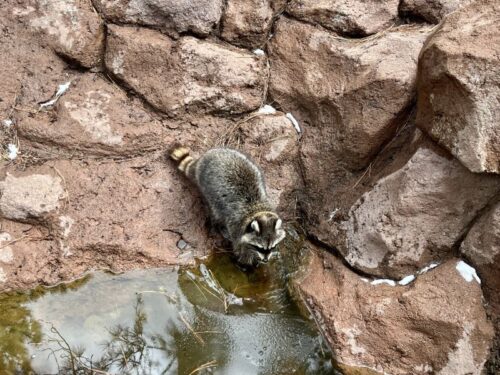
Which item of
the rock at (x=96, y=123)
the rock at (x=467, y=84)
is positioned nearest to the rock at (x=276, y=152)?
the rock at (x=96, y=123)

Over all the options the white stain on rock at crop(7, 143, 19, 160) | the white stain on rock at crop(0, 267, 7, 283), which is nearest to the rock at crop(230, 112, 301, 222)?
the white stain on rock at crop(7, 143, 19, 160)

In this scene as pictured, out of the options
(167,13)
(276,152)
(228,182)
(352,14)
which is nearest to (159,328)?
(228,182)

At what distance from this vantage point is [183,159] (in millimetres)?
4820

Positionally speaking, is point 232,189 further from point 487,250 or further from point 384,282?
point 487,250

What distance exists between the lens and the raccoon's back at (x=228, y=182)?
4.72 metres

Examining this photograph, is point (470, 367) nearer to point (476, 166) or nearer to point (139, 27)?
point (476, 166)

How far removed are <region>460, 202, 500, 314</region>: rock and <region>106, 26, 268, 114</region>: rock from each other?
2.27m

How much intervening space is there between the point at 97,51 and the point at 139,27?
426 millimetres

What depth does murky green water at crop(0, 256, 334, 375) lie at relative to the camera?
3.88 m

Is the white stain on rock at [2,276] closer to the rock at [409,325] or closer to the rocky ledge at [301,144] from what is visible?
the rocky ledge at [301,144]

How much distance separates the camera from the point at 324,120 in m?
4.91

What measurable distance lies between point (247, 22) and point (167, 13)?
727mm

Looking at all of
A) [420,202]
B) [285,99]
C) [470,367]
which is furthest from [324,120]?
[470,367]

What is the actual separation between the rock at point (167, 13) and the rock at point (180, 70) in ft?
0.29
